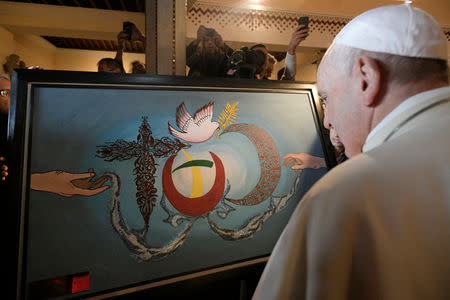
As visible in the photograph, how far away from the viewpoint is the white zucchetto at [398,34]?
0.55 meters

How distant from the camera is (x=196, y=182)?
2.97ft

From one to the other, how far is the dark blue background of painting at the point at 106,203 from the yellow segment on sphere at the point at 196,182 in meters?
0.05

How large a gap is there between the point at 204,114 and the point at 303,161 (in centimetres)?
46

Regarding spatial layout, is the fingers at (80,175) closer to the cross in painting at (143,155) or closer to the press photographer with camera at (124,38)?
the cross in painting at (143,155)

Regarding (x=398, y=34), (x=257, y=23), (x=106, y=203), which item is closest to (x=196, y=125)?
(x=106, y=203)

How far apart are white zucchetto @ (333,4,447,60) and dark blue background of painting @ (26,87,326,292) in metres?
0.52

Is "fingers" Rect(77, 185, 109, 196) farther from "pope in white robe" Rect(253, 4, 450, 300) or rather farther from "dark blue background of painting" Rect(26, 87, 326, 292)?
"pope in white robe" Rect(253, 4, 450, 300)

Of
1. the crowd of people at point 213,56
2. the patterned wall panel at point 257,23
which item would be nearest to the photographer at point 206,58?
the crowd of people at point 213,56

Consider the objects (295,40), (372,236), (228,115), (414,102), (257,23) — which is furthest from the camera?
(257,23)

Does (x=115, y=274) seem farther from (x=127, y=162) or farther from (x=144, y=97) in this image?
(x=144, y=97)

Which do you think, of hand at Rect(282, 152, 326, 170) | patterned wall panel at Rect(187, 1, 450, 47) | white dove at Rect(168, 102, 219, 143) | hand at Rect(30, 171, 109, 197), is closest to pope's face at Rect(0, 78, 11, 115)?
hand at Rect(30, 171, 109, 197)

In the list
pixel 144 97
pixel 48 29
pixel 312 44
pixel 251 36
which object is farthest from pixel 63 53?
pixel 144 97

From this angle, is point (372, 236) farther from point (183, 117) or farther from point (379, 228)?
point (183, 117)

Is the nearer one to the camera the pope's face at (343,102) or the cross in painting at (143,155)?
the pope's face at (343,102)
